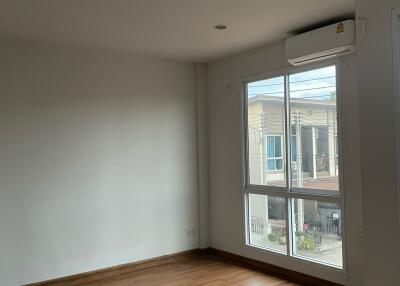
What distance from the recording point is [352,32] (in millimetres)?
3455

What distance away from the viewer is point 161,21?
3615mm

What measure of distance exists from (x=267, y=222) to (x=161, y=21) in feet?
8.70

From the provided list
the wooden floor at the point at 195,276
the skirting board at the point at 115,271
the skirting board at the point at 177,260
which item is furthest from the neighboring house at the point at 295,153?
the skirting board at the point at 115,271

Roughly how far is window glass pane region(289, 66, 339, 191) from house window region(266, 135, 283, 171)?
19 centimetres

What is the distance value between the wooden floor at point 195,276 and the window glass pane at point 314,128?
3.76ft

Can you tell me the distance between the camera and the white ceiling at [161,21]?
3.21 m

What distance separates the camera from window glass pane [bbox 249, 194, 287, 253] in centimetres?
453

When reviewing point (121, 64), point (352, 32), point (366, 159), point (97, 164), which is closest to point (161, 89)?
point (121, 64)

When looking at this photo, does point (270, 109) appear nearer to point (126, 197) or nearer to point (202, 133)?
point (202, 133)

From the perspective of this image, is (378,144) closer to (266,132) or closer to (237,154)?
(266,132)

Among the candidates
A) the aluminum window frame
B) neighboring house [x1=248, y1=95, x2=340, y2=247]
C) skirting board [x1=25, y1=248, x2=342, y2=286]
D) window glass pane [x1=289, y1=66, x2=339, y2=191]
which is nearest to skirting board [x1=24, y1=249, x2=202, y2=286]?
skirting board [x1=25, y1=248, x2=342, y2=286]

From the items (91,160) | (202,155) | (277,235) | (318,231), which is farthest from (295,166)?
(91,160)

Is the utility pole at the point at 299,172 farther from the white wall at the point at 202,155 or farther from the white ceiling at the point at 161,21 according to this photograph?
the white wall at the point at 202,155

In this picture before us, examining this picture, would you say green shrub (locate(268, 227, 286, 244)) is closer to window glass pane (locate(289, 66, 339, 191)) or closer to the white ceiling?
window glass pane (locate(289, 66, 339, 191))
